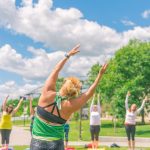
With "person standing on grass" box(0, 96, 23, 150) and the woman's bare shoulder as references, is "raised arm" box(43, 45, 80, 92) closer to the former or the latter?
the woman's bare shoulder

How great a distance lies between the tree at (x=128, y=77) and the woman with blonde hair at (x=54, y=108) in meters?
39.0

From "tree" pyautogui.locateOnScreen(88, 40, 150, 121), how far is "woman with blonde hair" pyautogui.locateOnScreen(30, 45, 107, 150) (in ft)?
128

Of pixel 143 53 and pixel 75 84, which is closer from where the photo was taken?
pixel 75 84

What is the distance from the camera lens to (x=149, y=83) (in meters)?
48.7

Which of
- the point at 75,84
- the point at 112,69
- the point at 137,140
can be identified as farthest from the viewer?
the point at 112,69

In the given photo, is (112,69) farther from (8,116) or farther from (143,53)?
(8,116)

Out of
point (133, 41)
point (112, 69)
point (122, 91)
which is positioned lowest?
point (122, 91)

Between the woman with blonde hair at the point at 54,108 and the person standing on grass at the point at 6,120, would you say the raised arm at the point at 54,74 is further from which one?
the person standing on grass at the point at 6,120

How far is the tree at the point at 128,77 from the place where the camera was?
4612cm

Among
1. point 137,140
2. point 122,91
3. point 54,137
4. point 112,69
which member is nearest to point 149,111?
point 112,69

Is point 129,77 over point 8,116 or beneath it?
over

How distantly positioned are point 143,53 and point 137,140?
2407cm

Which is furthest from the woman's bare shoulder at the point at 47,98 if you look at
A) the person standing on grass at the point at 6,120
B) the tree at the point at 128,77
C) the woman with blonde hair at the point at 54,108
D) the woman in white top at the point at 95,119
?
the tree at the point at 128,77

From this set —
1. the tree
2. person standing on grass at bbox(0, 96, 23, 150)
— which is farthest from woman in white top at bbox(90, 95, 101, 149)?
the tree
